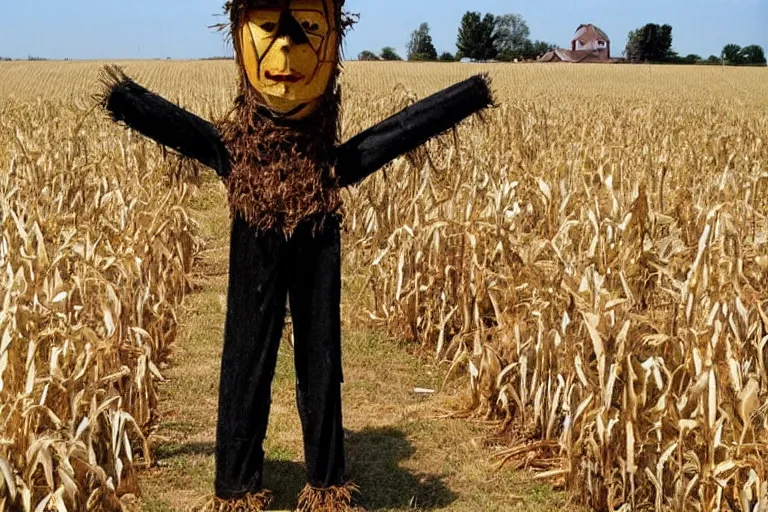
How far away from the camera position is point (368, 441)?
5.00 meters

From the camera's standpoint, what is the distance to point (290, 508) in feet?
13.3

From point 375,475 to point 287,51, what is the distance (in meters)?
2.10

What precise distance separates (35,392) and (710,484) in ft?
8.49

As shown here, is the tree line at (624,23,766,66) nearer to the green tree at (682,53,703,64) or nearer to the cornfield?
the green tree at (682,53,703,64)

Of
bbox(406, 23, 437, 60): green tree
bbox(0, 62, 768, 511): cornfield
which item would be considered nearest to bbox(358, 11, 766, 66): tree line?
bbox(406, 23, 437, 60): green tree

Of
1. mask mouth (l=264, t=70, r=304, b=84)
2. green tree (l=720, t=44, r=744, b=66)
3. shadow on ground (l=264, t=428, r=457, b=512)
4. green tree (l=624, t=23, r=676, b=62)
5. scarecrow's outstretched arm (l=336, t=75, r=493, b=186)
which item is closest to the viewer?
mask mouth (l=264, t=70, r=304, b=84)

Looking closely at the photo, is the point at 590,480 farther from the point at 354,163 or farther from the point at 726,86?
the point at 726,86

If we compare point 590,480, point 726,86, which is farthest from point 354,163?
point 726,86

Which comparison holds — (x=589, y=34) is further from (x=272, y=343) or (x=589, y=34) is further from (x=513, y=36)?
(x=272, y=343)

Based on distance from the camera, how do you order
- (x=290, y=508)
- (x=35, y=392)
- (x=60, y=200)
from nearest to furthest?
(x=35, y=392) → (x=290, y=508) → (x=60, y=200)

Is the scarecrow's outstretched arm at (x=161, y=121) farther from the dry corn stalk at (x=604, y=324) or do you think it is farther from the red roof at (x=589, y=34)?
the red roof at (x=589, y=34)

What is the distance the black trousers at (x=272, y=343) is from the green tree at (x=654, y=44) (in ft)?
238

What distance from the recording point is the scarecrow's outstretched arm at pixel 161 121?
3.63m

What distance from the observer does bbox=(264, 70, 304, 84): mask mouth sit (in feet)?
11.7
